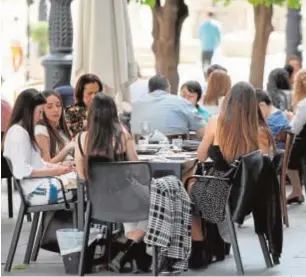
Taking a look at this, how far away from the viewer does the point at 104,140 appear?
26.9ft

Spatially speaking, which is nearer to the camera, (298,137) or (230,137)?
(230,137)

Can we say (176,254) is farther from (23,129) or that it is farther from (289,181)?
(289,181)

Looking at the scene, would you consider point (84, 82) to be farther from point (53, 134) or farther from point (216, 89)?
point (216, 89)

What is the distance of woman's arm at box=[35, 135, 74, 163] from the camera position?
9.50m

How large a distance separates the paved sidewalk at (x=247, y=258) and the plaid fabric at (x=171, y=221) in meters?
→ 0.38

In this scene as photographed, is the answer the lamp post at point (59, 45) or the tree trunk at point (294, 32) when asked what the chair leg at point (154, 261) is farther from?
the tree trunk at point (294, 32)

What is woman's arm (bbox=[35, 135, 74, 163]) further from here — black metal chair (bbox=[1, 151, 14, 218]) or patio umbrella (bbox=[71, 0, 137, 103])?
patio umbrella (bbox=[71, 0, 137, 103])

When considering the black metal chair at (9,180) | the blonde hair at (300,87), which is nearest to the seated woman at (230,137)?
the black metal chair at (9,180)

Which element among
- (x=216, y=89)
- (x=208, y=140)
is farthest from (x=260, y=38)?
(x=208, y=140)

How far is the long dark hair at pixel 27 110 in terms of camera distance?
884cm

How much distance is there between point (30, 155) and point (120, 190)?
104cm

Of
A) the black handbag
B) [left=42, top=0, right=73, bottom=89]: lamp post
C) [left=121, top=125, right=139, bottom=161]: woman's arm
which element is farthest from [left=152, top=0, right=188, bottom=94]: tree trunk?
[left=121, top=125, right=139, bottom=161]: woman's arm

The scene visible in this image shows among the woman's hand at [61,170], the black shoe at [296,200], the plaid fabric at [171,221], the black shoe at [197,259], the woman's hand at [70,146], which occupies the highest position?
the woman's hand at [70,146]

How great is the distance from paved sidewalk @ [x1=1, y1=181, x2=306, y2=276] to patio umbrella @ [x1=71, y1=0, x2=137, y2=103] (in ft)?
5.70
